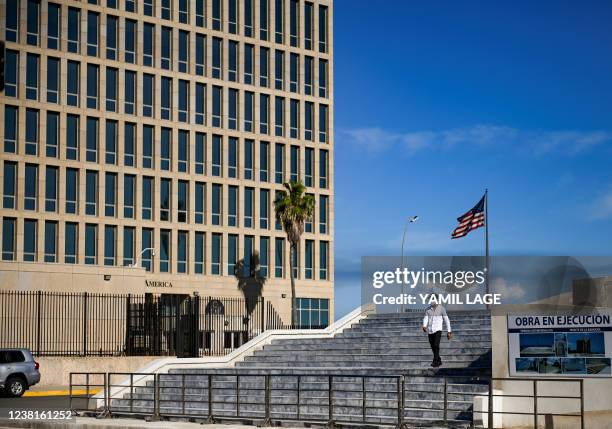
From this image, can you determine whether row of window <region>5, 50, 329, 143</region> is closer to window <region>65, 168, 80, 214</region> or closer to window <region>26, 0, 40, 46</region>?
window <region>26, 0, 40, 46</region>

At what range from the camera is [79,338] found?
1786 inches

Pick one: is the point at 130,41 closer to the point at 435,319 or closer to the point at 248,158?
the point at 248,158

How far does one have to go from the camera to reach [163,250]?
230 feet

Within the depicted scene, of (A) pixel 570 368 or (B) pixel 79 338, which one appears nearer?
(A) pixel 570 368

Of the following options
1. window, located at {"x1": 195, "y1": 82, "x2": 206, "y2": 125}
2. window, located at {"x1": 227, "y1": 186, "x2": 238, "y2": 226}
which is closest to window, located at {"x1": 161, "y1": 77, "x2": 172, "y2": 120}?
window, located at {"x1": 195, "y1": 82, "x2": 206, "y2": 125}

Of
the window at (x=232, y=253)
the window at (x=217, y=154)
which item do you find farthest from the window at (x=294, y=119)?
the window at (x=232, y=253)

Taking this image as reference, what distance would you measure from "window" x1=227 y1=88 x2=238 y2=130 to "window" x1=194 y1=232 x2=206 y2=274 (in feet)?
26.2

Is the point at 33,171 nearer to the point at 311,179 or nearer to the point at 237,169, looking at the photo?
the point at 237,169

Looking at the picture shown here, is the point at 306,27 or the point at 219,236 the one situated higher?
the point at 306,27

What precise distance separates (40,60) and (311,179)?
2221 cm

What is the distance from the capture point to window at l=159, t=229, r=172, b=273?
69938 mm

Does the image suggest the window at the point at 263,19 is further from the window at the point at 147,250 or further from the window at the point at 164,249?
the window at the point at 147,250

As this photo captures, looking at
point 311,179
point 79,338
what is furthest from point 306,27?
point 79,338

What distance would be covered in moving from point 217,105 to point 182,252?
10.6 metres
